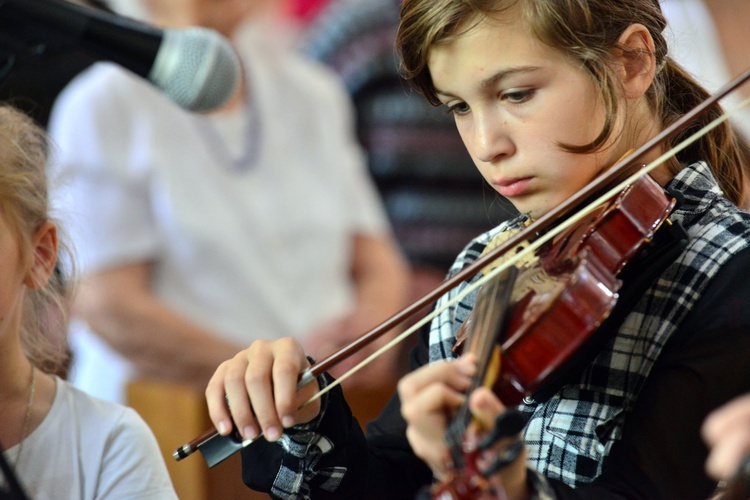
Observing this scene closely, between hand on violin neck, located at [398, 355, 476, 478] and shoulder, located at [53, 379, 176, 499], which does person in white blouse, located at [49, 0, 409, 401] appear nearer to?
shoulder, located at [53, 379, 176, 499]

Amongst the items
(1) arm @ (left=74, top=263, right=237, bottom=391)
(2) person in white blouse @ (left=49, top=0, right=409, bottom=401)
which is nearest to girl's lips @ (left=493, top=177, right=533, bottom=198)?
(2) person in white blouse @ (left=49, top=0, right=409, bottom=401)

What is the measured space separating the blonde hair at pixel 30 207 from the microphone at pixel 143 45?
0.16 metres

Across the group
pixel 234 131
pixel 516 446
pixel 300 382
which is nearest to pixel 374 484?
pixel 300 382

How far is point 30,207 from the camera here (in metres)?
0.95

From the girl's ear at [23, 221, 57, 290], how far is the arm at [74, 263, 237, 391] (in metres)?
0.82

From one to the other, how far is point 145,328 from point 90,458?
95 cm

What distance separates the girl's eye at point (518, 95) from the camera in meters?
0.78

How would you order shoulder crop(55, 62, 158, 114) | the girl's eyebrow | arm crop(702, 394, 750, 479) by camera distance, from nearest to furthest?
arm crop(702, 394, 750, 479), the girl's eyebrow, shoulder crop(55, 62, 158, 114)

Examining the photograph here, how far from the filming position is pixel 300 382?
0.74 metres

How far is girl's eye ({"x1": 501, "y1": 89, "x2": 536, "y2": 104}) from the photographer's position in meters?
0.78

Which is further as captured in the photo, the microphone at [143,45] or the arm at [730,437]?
the microphone at [143,45]

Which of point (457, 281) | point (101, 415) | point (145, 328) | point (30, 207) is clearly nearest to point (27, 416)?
point (101, 415)

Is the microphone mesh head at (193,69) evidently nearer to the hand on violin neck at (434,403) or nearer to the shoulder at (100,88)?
the hand on violin neck at (434,403)

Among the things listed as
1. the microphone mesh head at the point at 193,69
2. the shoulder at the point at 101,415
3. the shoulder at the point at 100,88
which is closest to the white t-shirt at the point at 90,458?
the shoulder at the point at 101,415
